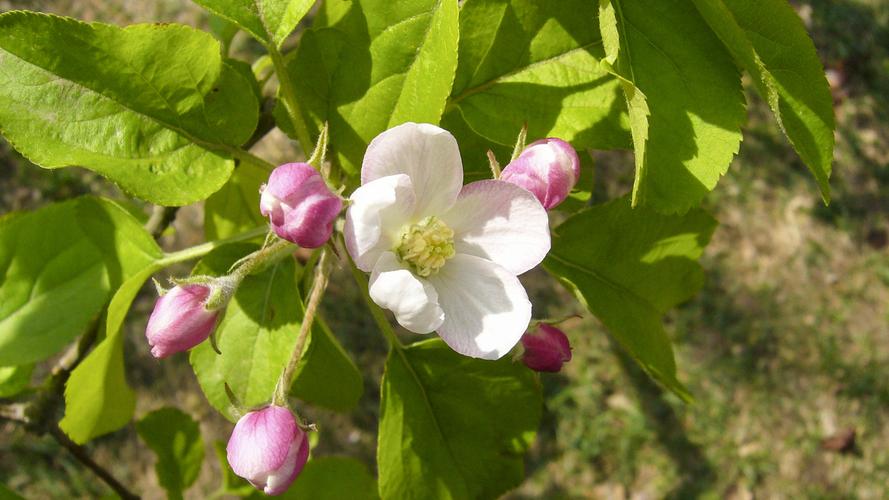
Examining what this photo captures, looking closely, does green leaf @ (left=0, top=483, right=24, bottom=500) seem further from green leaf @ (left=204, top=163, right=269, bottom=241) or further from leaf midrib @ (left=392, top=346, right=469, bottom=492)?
leaf midrib @ (left=392, top=346, right=469, bottom=492)

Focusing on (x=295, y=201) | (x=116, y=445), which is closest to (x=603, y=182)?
(x=116, y=445)

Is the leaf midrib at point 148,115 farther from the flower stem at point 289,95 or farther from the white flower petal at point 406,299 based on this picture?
the white flower petal at point 406,299

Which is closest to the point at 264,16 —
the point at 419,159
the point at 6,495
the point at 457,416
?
the point at 419,159

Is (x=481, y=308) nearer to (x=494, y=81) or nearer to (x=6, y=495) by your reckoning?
(x=494, y=81)

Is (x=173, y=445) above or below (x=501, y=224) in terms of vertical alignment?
below

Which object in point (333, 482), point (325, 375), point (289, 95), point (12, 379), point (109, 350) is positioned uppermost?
point (289, 95)

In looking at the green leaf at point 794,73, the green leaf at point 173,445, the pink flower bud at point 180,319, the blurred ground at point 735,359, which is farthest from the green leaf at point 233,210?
the blurred ground at point 735,359

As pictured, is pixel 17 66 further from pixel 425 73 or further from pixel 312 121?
pixel 425 73

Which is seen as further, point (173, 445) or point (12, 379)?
point (173, 445)
